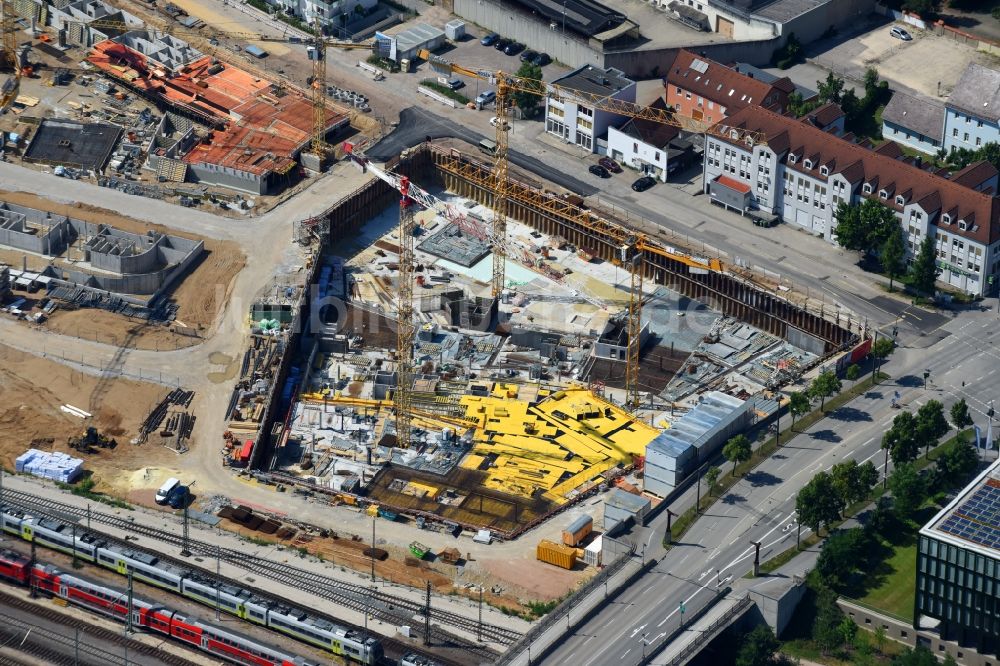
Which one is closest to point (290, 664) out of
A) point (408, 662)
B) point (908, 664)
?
point (408, 662)

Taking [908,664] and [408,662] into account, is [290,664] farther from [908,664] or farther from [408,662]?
[908,664]
